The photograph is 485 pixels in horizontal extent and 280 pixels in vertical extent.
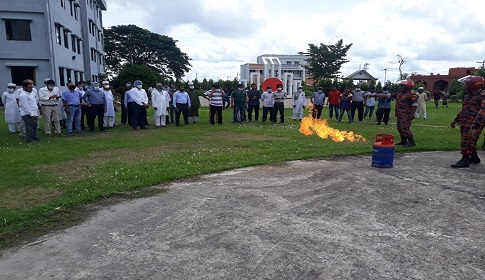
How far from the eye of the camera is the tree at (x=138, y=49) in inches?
2152

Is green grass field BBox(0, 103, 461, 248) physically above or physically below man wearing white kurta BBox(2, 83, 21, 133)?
below

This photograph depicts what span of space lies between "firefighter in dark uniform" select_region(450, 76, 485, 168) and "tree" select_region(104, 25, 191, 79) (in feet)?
171

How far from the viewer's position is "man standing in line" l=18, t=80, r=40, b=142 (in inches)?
412

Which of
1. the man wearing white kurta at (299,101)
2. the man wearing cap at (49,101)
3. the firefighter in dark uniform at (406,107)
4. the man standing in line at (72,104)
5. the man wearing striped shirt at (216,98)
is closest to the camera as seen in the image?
the firefighter in dark uniform at (406,107)

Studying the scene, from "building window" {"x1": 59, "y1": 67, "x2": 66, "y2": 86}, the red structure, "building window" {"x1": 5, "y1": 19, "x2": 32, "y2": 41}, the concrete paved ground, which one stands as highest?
"building window" {"x1": 5, "y1": 19, "x2": 32, "y2": 41}

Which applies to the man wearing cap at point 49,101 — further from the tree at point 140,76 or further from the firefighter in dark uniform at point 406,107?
the tree at point 140,76

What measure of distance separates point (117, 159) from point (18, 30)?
23.1m

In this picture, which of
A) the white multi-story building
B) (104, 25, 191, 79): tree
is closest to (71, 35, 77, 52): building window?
the white multi-story building

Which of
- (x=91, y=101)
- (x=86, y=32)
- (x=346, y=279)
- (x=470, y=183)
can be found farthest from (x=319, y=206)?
(x=86, y=32)

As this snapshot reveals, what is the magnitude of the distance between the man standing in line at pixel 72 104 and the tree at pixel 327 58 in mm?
48448

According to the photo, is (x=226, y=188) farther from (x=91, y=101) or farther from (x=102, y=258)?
(x=91, y=101)

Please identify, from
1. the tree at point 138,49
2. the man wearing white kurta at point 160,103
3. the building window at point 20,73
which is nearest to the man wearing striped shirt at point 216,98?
the man wearing white kurta at point 160,103

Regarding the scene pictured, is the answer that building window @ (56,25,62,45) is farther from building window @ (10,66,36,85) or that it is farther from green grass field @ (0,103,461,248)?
green grass field @ (0,103,461,248)

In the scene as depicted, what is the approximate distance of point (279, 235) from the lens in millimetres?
4086
